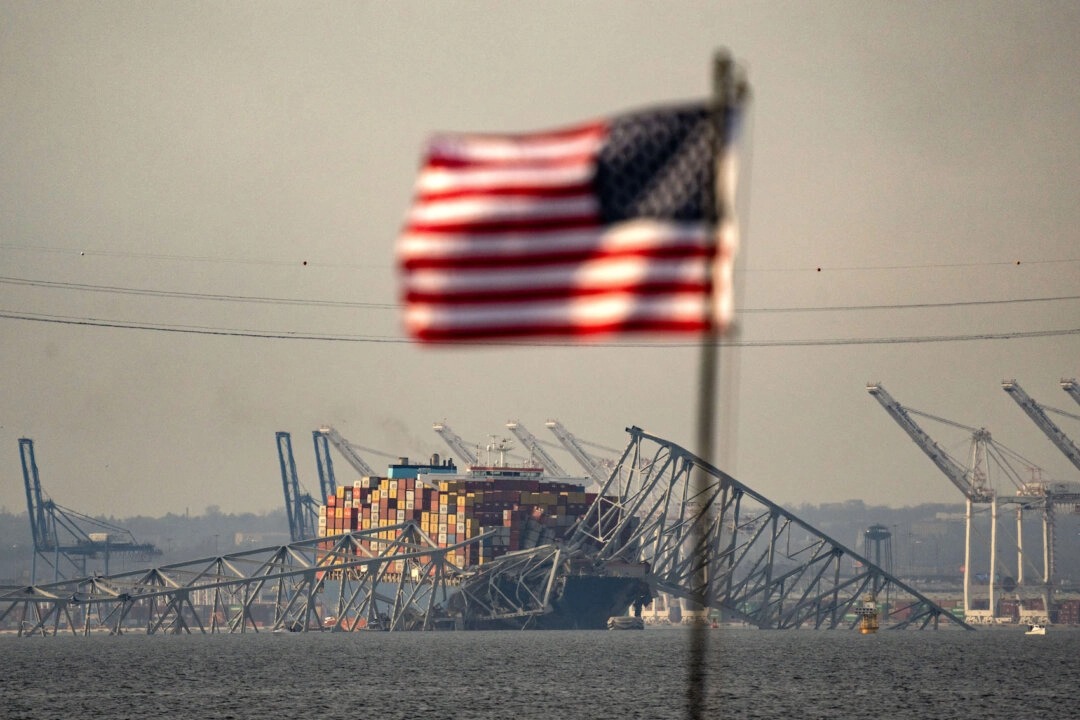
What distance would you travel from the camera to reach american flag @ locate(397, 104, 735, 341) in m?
18.7

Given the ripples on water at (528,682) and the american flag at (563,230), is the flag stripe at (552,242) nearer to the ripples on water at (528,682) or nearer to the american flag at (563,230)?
the american flag at (563,230)

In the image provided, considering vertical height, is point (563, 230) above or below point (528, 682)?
above

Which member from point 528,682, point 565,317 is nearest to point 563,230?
point 565,317

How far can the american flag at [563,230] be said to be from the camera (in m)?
18.7

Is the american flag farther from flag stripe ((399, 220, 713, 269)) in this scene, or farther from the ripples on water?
the ripples on water

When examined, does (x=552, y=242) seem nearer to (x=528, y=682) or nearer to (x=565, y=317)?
(x=565, y=317)

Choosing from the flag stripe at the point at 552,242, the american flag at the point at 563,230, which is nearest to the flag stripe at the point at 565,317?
the american flag at the point at 563,230

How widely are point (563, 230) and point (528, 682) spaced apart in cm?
9813

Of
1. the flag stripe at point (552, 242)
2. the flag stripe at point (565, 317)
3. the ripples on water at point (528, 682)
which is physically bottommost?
the ripples on water at point (528, 682)

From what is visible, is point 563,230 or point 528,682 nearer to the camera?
point 563,230

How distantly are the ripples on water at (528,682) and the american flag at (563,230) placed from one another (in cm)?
6966

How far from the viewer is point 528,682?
114m

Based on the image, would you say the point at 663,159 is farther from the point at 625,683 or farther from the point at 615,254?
the point at 625,683

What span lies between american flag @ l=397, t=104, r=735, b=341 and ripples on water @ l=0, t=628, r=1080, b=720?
6966cm
